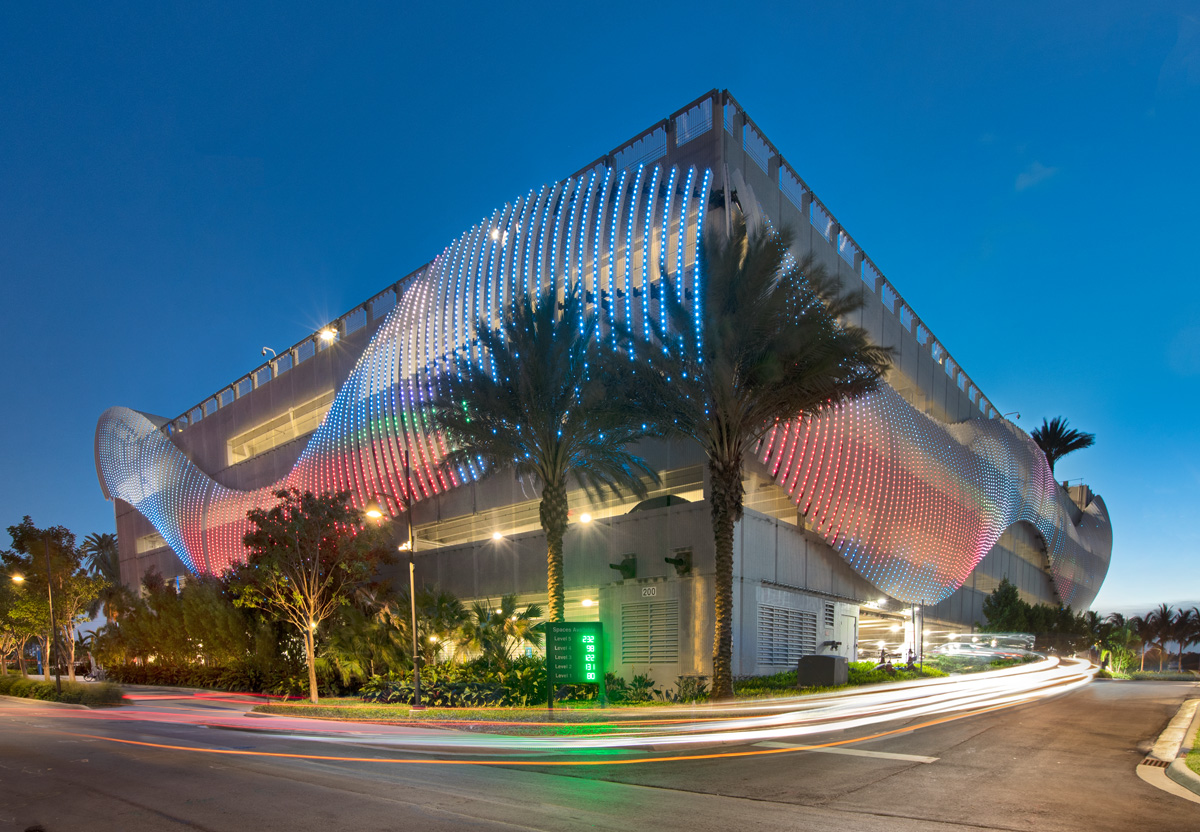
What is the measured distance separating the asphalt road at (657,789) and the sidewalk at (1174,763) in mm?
176

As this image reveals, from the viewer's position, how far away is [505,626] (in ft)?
67.6

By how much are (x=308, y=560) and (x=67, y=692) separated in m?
14.2

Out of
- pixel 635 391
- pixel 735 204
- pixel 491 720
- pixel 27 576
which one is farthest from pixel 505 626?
pixel 27 576

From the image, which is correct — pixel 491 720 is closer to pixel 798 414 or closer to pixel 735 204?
pixel 798 414

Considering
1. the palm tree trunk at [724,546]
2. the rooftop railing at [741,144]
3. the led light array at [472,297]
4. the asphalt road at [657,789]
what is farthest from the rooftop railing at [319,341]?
the asphalt road at [657,789]

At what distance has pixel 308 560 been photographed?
24.1 meters

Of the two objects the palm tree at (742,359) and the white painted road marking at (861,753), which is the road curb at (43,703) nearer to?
the palm tree at (742,359)

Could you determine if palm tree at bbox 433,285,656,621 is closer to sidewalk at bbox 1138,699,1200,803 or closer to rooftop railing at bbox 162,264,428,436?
sidewalk at bbox 1138,699,1200,803

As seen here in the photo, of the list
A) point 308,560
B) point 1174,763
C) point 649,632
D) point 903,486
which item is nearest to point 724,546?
point 649,632

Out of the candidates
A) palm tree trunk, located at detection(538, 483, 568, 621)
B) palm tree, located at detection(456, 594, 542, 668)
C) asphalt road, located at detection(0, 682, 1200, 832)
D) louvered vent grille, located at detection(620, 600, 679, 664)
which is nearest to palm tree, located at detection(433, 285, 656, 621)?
palm tree trunk, located at detection(538, 483, 568, 621)

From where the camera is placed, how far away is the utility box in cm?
1852

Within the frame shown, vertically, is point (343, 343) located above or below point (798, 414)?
above

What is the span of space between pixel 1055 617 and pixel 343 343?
1500 inches

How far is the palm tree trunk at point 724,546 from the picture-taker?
1797 cm
